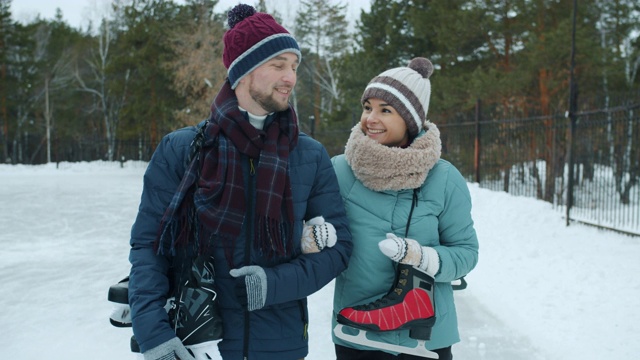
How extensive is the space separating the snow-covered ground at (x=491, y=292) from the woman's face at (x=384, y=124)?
1983mm

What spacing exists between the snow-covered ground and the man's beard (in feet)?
7.40

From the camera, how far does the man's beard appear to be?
1.83m

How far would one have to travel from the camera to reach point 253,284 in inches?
64.8

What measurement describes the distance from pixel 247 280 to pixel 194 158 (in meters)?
0.45

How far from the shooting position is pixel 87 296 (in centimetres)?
506

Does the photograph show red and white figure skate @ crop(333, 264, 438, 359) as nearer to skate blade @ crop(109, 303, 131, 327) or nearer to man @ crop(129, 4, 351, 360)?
man @ crop(129, 4, 351, 360)

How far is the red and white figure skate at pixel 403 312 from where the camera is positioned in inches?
72.6

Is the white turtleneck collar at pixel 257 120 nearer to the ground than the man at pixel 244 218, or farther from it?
farther from it

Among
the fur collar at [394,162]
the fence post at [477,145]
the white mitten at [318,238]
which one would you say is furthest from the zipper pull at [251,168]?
the fence post at [477,145]

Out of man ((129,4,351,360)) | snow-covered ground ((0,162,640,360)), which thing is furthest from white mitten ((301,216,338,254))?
snow-covered ground ((0,162,640,360))

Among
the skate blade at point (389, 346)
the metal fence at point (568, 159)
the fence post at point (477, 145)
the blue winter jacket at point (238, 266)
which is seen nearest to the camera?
the blue winter jacket at point (238, 266)

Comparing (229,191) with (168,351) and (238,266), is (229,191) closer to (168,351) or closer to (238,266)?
(238,266)

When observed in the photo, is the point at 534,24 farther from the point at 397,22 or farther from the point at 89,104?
the point at 89,104

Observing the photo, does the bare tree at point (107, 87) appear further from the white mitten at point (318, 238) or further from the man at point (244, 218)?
the white mitten at point (318, 238)
